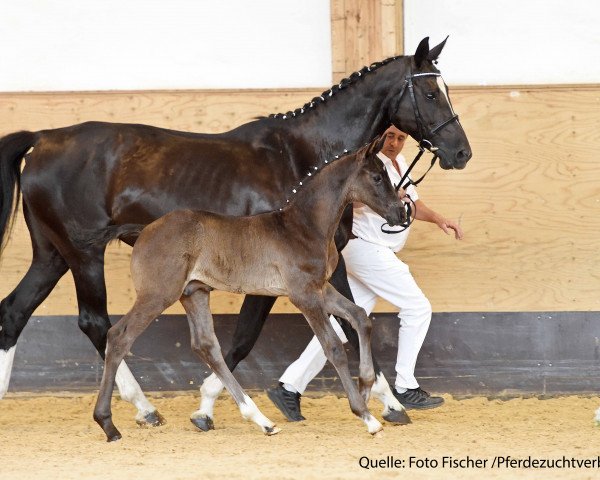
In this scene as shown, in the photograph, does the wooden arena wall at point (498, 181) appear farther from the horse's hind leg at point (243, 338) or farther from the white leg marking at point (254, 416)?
the white leg marking at point (254, 416)

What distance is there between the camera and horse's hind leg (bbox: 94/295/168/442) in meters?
4.95

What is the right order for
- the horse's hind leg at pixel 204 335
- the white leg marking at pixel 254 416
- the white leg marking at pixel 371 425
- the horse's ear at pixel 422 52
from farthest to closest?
the horse's ear at pixel 422 52, the horse's hind leg at pixel 204 335, the white leg marking at pixel 254 416, the white leg marking at pixel 371 425

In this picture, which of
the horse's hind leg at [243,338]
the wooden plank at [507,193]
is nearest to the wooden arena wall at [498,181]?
the wooden plank at [507,193]

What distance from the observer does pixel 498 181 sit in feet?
21.7

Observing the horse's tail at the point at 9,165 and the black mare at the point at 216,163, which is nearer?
the black mare at the point at 216,163

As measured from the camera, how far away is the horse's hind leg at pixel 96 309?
221 inches

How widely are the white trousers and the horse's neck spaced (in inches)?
30.8

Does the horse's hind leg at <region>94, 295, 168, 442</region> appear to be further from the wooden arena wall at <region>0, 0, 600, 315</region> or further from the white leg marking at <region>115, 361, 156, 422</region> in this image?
the wooden arena wall at <region>0, 0, 600, 315</region>

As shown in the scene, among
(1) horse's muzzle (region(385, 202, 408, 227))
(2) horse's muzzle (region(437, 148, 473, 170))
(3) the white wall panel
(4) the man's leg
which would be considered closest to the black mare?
(2) horse's muzzle (region(437, 148, 473, 170))

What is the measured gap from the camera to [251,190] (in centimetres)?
548

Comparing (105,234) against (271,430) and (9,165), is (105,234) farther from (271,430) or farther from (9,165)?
(271,430)

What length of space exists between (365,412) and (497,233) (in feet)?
7.15

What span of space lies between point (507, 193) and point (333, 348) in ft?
7.23

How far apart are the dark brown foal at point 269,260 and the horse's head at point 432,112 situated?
652 millimetres
